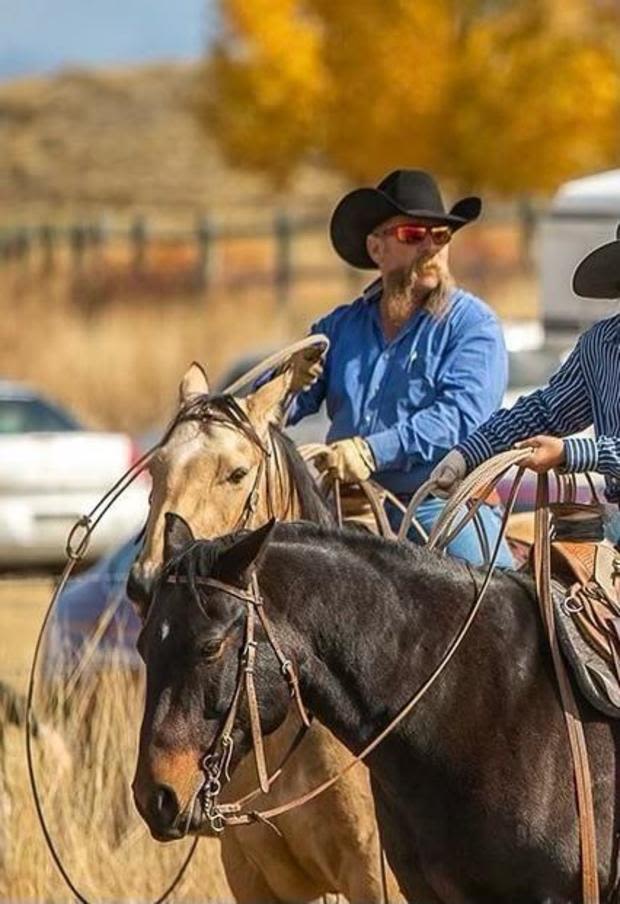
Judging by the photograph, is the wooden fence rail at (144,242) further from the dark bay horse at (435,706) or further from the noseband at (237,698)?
the noseband at (237,698)

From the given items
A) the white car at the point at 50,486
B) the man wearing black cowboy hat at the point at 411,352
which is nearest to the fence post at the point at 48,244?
the white car at the point at 50,486

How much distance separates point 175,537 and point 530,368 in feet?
39.5

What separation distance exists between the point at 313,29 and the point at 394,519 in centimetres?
3577

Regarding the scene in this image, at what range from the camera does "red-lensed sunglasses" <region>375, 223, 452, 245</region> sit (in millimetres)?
7738

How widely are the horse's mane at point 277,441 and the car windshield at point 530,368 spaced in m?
10.2

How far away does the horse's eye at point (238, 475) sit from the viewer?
6836mm

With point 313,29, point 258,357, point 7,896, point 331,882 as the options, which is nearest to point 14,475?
point 258,357

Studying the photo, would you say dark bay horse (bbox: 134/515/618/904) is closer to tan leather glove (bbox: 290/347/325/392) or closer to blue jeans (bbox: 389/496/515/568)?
blue jeans (bbox: 389/496/515/568)

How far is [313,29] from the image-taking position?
140ft

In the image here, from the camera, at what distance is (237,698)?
5613mm

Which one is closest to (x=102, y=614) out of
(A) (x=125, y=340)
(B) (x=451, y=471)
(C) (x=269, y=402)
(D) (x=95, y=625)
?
(D) (x=95, y=625)

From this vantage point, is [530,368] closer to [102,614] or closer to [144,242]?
[102,614]

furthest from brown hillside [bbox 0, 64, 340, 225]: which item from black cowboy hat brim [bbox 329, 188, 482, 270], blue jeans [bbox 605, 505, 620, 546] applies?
blue jeans [bbox 605, 505, 620, 546]

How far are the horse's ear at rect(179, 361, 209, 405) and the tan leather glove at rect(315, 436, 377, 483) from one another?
0.40 metres
